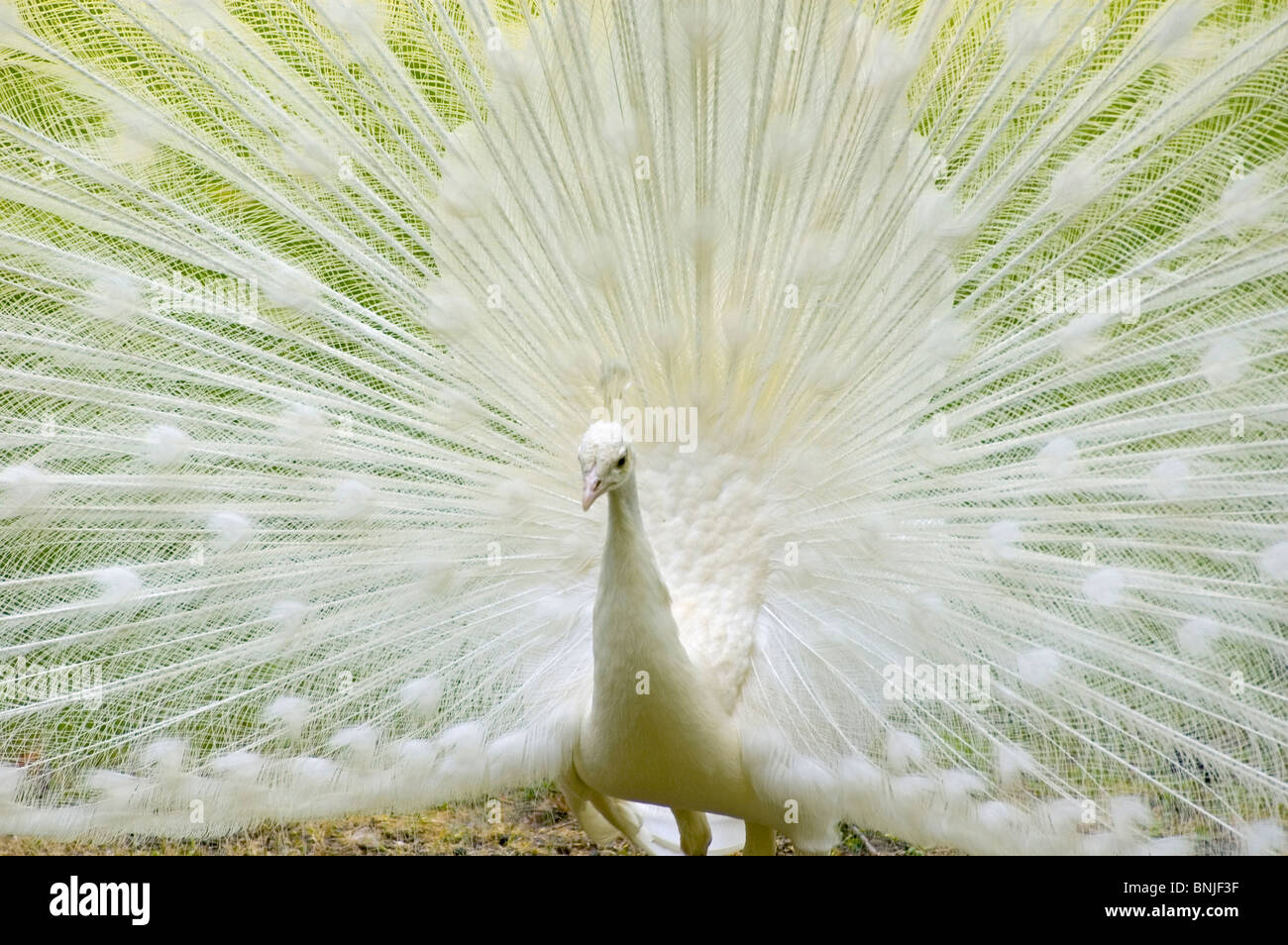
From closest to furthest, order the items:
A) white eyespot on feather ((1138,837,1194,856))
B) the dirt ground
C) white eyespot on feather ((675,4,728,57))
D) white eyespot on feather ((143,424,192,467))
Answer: white eyespot on feather ((675,4,728,57)) → white eyespot on feather ((1138,837,1194,856)) → white eyespot on feather ((143,424,192,467)) → the dirt ground

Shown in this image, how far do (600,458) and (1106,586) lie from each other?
3.71 feet

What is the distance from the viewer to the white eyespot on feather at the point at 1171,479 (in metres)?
2.72

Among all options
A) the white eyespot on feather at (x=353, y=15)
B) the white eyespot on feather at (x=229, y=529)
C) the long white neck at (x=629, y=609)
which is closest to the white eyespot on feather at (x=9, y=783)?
the white eyespot on feather at (x=229, y=529)

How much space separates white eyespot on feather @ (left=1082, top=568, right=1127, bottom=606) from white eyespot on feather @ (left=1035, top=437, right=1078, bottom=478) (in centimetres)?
22

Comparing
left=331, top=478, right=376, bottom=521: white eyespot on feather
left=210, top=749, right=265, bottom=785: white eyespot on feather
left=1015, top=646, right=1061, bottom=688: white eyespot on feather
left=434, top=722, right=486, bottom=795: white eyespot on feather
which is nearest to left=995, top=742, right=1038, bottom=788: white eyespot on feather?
left=1015, top=646, right=1061, bottom=688: white eyespot on feather

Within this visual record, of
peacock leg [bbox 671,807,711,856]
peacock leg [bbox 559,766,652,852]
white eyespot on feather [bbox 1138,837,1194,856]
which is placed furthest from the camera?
peacock leg [bbox 671,807,711,856]

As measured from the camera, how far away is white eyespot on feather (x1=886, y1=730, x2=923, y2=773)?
8.93 ft

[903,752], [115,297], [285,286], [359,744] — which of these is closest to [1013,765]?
[903,752]

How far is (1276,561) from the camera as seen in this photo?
2650 mm

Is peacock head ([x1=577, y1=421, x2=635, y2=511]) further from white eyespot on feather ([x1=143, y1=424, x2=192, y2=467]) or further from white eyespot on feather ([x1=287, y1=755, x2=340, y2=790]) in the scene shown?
white eyespot on feather ([x1=143, y1=424, x2=192, y2=467])

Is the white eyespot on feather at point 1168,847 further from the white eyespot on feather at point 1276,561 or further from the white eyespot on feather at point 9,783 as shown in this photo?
the white eyespot on feather at point 9,783

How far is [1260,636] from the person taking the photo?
265 cm

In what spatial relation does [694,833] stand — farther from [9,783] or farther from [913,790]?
[9,783]
